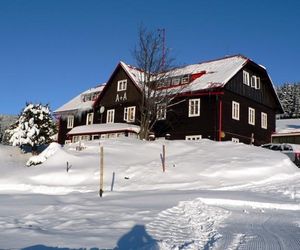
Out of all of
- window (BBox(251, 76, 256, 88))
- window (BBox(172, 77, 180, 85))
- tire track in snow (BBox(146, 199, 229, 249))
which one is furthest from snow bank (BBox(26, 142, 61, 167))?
window (BBox(251, 76, 256, 88))

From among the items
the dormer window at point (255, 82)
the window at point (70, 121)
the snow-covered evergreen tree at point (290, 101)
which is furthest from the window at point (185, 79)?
the snow-covered evergreen tree at point (290, 101)

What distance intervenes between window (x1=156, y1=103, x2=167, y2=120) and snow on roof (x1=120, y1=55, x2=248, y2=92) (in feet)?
6.91

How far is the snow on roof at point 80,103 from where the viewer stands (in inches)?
1825

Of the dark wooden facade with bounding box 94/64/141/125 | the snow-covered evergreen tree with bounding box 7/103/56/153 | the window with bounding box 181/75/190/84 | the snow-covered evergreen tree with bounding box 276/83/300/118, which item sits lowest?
the snow-covered evergreen tree with bounding box 7/103/56/153

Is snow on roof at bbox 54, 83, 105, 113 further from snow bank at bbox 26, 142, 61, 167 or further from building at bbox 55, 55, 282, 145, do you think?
A: snow bank at bbox 26, 142, 61, 167

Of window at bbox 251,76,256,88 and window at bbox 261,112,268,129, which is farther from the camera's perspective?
window at bbox 261,112,268,129

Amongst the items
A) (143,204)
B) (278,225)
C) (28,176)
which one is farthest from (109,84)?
(278,225)

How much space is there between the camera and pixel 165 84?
38.2 meters

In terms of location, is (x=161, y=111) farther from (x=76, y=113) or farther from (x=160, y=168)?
(x=160, y=168)

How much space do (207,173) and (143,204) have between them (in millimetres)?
9000

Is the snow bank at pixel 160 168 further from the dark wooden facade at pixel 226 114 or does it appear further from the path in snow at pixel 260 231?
the dark wooden facade at pixel 226 114

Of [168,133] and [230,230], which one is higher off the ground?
[168,133]

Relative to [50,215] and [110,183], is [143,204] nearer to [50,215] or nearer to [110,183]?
[50,215]

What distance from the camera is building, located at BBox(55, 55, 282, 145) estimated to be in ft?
118
